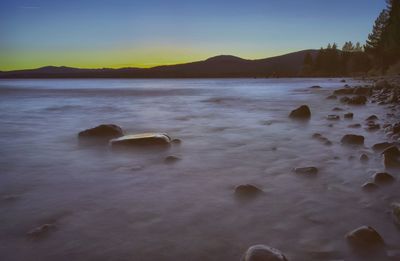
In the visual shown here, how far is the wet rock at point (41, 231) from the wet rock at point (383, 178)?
2.89m

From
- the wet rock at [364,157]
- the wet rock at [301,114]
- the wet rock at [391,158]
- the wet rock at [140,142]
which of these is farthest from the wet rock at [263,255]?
the wet rock at [301,114]

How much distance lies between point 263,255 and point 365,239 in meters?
0.73

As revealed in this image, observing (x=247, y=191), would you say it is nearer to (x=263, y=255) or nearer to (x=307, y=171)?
(x=307, y=171)

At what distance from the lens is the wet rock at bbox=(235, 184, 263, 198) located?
3098 millimetres

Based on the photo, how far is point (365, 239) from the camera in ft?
7.03

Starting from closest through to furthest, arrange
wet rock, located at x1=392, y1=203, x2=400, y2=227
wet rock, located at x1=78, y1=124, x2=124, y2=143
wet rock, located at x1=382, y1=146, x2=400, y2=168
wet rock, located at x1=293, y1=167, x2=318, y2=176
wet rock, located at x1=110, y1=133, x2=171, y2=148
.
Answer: wet rock, located at x1=392, y1=203, x2=400, y2=227, wet rock, located at x1=293, y1=167, x2=318, y2=176, wet rock, located at x1=382, y1=146, x2=400, y2=168, wet rock, located at x1=110, y1=133, x2=171, y2=148, wet rock, located at x1=78, y1=124, x2=124, y2=143

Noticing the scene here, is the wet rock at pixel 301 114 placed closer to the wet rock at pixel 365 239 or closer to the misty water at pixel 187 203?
the misty water at pixel 187 203

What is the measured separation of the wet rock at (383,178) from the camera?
3314 mm

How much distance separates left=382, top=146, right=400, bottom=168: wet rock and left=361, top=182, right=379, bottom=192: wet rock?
782 millimetres

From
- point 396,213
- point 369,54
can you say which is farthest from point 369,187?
point 369,54

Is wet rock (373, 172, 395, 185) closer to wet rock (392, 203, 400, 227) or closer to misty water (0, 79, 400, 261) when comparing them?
misty water (0, 79, 400, 261)

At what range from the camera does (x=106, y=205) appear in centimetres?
288

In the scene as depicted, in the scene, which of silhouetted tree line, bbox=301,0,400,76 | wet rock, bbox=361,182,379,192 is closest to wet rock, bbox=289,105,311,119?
wet rock, bbox=361,182,379,192

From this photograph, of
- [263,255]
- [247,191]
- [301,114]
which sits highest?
[263,255]
